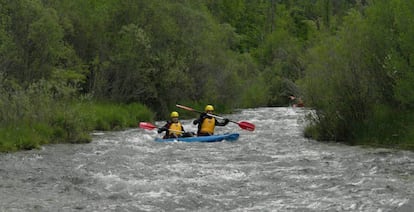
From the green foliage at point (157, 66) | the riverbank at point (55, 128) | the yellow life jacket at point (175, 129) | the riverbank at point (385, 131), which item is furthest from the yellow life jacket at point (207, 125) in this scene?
the riverbank at point (385, 131)

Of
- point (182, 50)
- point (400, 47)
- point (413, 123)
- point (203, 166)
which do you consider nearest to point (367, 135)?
point (413, 123)

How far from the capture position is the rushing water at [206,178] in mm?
9695

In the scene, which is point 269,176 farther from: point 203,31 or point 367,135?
point 203,31

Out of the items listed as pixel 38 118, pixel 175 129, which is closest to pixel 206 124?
pixel 175 129

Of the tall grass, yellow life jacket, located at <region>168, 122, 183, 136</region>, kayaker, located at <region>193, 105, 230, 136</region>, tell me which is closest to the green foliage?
the tall grass

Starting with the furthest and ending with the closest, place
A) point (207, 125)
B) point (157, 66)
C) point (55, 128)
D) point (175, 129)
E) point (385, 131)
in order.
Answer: point (157, 66) → point (207, 125) → point (175, 129) → point (55, 128) → point (385, 131)

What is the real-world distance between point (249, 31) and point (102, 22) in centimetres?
5180

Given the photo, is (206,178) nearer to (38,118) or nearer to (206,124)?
(38,118)

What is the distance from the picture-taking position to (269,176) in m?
12.6

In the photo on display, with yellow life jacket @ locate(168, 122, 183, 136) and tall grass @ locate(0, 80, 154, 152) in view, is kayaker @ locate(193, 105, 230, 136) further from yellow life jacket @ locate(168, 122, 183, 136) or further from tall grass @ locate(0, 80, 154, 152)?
tall grass @ locate(0, 80, 154, 152)

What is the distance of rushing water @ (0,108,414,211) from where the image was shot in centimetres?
970

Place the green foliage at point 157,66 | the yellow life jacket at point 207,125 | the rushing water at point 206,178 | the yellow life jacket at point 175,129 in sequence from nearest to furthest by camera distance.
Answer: the rushing water at point 206,178 → the green foliage at point 157,66 → the yellow life jacket at point 175,129 → the yellow life jacket at point 207,125

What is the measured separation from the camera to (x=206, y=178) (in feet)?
40.0

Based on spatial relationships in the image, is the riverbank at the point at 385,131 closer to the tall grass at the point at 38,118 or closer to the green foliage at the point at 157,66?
the green foliage at the point at 157,66
